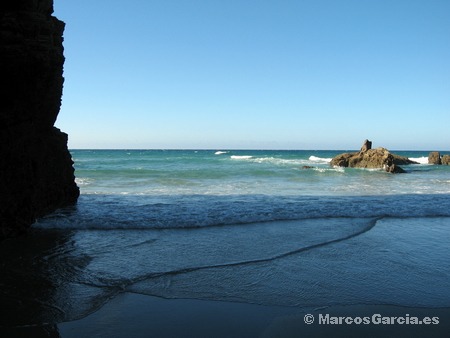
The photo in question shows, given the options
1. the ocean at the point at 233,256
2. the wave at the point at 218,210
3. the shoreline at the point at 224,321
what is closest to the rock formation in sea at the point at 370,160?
the wave at the point at 218,210

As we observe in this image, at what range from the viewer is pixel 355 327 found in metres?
4.04

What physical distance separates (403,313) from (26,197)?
8068 millimetres

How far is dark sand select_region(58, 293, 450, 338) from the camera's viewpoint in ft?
12.7

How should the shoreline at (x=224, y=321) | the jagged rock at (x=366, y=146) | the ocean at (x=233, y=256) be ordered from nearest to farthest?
the shoreline at (x=224, y=321) < the ocean at (x=233, y=256) < the jagged rock at (x=366, y=146)

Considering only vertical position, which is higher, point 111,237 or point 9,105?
point 9,105

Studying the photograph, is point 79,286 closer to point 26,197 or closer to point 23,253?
point 23,253

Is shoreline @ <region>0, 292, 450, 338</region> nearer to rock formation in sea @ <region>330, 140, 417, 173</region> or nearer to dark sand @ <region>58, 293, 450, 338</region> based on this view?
dark sand @ <region>58, 293, 450, 338</region>

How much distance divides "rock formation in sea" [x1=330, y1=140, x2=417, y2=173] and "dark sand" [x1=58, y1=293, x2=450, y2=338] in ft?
102

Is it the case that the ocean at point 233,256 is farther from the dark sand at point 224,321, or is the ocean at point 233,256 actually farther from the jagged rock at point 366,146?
the jagged rock at point 366,146

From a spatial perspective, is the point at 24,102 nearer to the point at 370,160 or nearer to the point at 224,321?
the point at 224,321

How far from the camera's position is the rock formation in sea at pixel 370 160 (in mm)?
34188

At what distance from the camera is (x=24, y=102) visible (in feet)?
25.9

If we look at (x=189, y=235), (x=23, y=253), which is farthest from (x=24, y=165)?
(x=189, y=235)

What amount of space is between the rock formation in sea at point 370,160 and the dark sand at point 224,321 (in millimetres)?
31072
